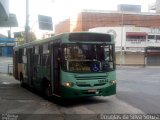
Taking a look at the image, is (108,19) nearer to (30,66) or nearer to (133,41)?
(133,41)

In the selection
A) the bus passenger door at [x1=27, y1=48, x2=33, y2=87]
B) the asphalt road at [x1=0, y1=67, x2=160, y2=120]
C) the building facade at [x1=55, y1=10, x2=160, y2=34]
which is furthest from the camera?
the building facade at [x1=55, y1=10, x2=160, y2=34]

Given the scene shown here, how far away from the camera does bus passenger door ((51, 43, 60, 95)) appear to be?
15.0 m

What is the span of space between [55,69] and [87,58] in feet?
4.38

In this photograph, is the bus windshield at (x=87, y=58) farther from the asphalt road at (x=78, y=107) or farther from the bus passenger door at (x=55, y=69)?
the asphalt road at (x=78, y=107)

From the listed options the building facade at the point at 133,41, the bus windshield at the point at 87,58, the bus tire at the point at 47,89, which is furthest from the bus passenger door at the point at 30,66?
the building facade at the point at 133,41

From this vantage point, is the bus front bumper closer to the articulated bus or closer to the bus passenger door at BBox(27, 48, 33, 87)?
the articulated bus

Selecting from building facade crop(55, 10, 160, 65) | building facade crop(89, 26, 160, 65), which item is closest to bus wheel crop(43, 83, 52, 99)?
building facade crop(89, 26, 160, 65)

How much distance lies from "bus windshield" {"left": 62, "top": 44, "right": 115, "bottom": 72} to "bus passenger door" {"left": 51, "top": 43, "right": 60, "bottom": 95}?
0.51 m

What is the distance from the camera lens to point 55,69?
1528 centimetres

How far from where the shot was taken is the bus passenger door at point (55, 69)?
15.0 metres

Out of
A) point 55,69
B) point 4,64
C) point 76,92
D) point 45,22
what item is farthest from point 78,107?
point 4,64

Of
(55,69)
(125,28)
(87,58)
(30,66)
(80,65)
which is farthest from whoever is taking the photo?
(125,28)

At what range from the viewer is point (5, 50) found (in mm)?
63125

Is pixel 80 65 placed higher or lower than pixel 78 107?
higher
